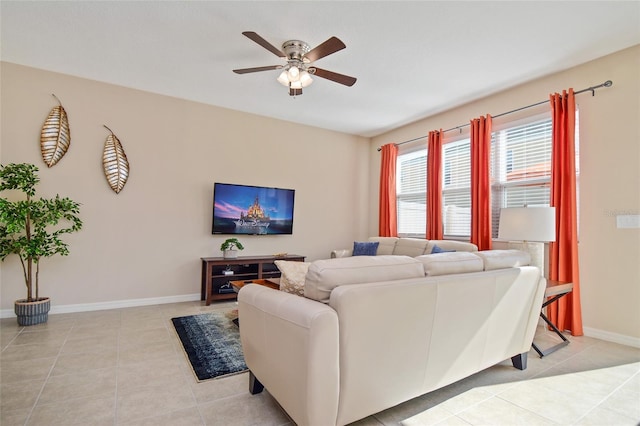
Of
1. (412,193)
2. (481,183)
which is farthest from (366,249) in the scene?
(481,183)

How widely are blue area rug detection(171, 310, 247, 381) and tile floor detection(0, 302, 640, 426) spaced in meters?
0.09

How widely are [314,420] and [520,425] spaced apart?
1129 millimetres

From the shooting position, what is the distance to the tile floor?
67.0 inches

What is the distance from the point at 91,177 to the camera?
12.4 feet

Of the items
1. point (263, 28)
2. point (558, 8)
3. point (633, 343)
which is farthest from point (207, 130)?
point (633, 343)

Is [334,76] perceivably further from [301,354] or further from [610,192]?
[610,192]

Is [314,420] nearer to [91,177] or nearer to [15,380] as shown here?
[15,380]

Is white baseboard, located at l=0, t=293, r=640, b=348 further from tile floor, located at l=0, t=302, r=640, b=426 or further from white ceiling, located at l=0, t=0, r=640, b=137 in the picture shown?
white ceiling, located at l=0, t=0, r=640, b=137

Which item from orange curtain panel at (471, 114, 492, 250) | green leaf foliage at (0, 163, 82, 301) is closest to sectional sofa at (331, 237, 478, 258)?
orange curtain panel at (471, 114, 492, 250)

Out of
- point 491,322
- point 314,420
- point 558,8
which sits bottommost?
point 314,420

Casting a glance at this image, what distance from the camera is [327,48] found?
2420 millimetres

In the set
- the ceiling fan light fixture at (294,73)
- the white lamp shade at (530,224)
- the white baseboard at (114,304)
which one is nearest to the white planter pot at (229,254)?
the white baseboard at (114,304)

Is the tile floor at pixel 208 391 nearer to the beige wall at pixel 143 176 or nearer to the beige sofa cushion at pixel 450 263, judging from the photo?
the beige sofa cushion at pixel 450 263

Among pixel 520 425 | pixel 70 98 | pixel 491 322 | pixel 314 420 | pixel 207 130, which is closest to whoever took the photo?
pixel 314 420
